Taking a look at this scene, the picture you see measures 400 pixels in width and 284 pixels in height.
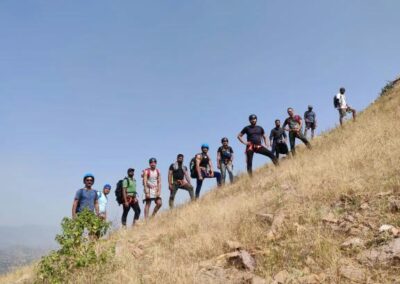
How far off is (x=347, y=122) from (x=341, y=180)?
10.6m

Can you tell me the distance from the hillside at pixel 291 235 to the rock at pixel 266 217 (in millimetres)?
21

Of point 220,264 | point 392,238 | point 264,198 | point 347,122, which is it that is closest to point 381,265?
point 392,238

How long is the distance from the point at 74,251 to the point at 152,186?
6.39m

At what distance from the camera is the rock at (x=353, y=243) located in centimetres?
578

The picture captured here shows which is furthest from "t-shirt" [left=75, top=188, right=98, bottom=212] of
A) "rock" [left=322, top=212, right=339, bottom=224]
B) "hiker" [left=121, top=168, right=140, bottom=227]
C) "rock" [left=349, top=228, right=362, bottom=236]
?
"rock" [left=349, top=228, right=362, bottom=236]

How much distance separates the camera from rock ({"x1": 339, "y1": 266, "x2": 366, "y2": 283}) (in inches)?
191

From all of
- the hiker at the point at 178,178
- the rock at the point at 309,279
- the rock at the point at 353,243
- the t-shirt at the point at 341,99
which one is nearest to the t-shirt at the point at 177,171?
the hiker at the point at 178,178

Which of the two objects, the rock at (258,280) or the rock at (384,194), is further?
the rock at (384,194)

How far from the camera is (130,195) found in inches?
523

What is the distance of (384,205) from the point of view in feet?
22.7

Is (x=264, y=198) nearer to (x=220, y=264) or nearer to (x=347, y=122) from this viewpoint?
(x=220, y=264)

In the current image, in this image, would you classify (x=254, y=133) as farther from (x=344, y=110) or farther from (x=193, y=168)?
(x=344, y=110)

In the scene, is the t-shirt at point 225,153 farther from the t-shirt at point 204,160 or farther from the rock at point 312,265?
the rock at point 312,265

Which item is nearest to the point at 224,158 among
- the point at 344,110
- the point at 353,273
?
the point at 344,110
